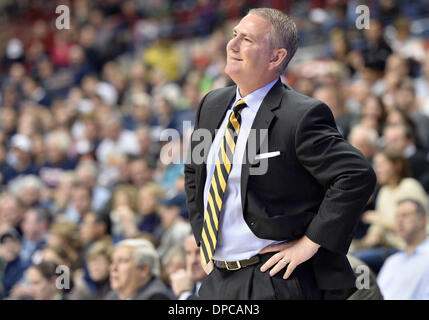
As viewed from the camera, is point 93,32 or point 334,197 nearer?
point 334,197

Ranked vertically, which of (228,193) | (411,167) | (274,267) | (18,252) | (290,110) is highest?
(290,110)

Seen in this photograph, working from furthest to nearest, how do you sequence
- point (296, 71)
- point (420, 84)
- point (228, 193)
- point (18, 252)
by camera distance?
point (296, 71)
point (420, 84)
point (18, 252)
point (228, 193)

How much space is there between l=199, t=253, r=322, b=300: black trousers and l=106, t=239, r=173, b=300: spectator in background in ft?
4.63

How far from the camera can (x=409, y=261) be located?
3.82 m

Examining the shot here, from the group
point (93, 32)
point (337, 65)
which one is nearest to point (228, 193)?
point (337, 65)

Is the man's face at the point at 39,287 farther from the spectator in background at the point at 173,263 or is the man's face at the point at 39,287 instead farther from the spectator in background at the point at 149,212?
the spectator in background at the point at 149,212

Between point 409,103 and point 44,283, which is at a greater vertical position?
point 409,103

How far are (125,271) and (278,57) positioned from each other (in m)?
1.75

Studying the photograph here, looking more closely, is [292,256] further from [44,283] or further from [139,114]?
[139,114]

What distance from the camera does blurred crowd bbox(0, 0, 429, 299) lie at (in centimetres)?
427

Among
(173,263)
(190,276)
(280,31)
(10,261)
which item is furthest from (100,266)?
(280,31)

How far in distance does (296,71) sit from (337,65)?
78cm
